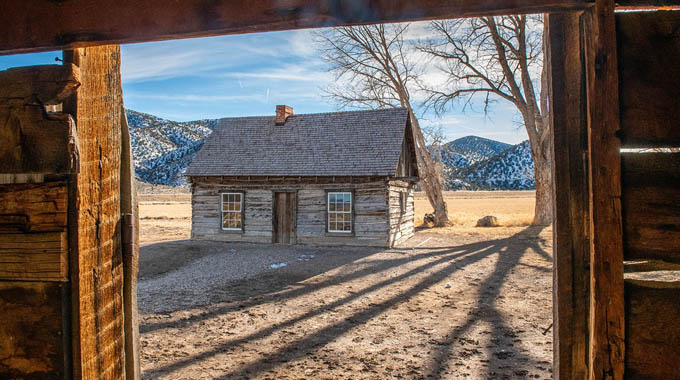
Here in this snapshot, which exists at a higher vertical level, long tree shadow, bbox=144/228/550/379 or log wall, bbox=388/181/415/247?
log wall, bbox=388/181/415/247

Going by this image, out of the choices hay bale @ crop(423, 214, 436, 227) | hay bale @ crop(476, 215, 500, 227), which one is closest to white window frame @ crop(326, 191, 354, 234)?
hay bale @ crop(423, 214, 436, 227)

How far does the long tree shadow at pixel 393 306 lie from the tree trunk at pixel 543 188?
6.39m

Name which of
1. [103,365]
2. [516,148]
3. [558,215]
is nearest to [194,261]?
[103,365]

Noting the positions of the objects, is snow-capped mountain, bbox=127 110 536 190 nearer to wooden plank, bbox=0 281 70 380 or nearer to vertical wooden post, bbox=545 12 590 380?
vertical wooden post, bbox=545 12 590 380

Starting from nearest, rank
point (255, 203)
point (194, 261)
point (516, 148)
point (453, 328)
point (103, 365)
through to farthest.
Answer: point (103, 365), point (453, 328), point (194, 261), point (255, 203), point (516, 148)

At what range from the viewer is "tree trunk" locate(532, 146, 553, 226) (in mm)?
19953

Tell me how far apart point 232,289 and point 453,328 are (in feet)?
16.6

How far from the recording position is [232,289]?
9.32 metres

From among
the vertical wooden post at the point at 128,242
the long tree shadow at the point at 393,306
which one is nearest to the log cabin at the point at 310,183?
the long tree shadow at the point at 393,306

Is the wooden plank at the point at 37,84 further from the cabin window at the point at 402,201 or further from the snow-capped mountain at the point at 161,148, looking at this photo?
the snow-capped mountain at the point at 161,148

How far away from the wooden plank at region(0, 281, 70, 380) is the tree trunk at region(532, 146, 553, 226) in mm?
20821

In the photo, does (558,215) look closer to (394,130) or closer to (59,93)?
(59,93)

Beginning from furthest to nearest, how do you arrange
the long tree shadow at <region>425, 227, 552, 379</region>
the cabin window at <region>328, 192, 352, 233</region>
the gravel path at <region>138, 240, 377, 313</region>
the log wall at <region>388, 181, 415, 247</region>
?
1. the log wall at <region>388, 181, 415, 247</region>
2. the cabin window at <region>328, 192, 352, 233</region>
3. the gravel path at <region>138, 240, 377, 313</region>
4. the long tree shadow at <region>425, 227, 552, 379</region>

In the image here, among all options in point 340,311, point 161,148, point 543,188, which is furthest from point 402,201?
point 161,148
